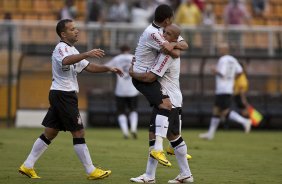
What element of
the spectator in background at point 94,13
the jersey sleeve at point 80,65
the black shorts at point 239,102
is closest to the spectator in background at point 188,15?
the spectator in background at point 94,13

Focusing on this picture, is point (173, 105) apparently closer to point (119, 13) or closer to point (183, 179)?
point (183, 179)

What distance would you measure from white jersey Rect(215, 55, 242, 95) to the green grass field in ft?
4.23

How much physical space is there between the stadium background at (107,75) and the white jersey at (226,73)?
3553mm

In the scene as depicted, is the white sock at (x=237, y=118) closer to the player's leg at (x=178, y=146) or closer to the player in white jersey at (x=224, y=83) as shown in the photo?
the player in white jersey at (x=224, y=83)

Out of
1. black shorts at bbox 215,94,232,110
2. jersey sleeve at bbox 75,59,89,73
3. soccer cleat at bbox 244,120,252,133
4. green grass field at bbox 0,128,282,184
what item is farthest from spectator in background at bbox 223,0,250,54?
jersey sleeve at bbox 75,59,89,73

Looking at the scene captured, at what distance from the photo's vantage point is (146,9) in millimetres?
29359

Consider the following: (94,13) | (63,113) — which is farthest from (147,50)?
(94,13)

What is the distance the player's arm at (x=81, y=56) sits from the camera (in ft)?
37.0

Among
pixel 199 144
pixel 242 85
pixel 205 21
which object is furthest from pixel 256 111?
pixel 199 144

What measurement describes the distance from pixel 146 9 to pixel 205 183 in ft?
59.8

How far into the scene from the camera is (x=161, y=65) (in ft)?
37.6

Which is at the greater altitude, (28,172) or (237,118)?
(28,172)

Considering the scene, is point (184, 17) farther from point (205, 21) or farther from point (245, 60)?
point (245, 60)

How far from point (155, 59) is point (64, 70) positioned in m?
1.30
